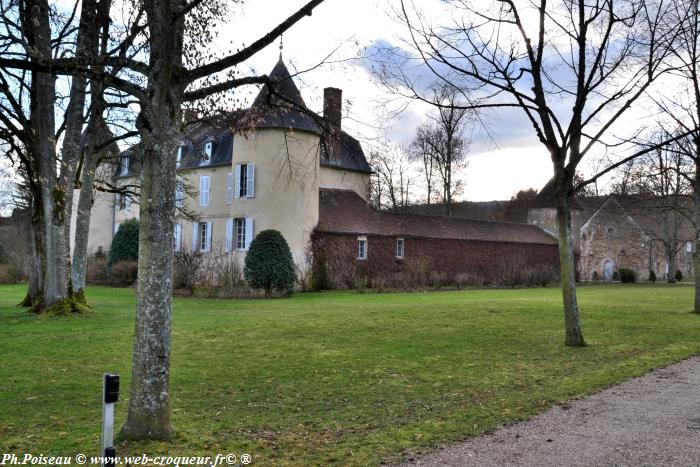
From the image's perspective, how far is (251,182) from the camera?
3148 centimetres

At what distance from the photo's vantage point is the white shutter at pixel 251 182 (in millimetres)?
31402

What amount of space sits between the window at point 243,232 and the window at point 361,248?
234 inches

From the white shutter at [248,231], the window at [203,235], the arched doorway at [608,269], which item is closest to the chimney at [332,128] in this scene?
the white shutter at [248,231]

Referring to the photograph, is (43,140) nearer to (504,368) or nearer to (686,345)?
(504,368)

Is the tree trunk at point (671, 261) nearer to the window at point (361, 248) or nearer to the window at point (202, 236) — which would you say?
the window at point (361, 248)

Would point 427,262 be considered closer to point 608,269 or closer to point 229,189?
point 229,189

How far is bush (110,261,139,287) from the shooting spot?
1253 inches

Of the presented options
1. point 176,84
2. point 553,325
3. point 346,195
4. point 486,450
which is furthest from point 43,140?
point 346,195

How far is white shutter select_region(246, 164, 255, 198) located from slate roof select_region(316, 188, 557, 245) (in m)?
3.82

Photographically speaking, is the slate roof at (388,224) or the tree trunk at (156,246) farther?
the slate roof at (388,224)

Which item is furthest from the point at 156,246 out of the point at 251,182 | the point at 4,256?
the point at 4,256

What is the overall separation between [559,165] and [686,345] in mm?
4176

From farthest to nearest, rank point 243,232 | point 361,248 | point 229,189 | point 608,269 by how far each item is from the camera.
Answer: point 608,269 → point 361,248 → point 229,189 → point 243,232

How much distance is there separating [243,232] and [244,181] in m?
2.66
